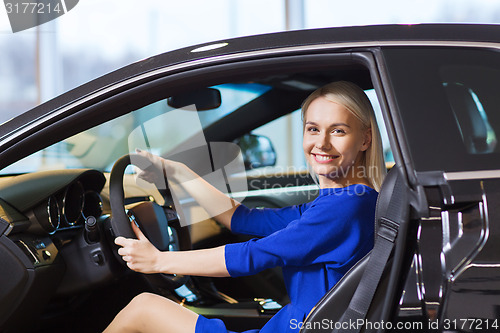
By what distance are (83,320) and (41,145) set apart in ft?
2.91

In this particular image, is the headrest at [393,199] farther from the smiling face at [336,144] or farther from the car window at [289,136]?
the smiling face at [336,144]

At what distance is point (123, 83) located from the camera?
3.89 feet

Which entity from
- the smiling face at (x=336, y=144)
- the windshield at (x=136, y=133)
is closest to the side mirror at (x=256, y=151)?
the windshield at (x=136, y=133)

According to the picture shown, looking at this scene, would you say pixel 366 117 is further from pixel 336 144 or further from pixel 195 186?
pixel 195 186

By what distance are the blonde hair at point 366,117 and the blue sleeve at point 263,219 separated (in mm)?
297

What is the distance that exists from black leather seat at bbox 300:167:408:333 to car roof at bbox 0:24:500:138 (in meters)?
0.28

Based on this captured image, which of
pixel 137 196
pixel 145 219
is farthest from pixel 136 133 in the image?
pixel 145 219

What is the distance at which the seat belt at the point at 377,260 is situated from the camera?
103 centimetres

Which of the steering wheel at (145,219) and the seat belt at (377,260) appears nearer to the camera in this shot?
the seat belt at (377,260)

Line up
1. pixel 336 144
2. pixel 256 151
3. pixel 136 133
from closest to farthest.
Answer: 1. pixel 336 144
2. pixel 136 133
3. pixel 256 151

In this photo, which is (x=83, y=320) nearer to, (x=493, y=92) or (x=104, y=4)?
(x=493, y=92)

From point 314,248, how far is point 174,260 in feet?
1.13

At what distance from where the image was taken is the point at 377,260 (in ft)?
3.41

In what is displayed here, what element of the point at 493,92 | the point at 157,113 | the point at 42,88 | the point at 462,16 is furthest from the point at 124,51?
Result: the point at 493,92
